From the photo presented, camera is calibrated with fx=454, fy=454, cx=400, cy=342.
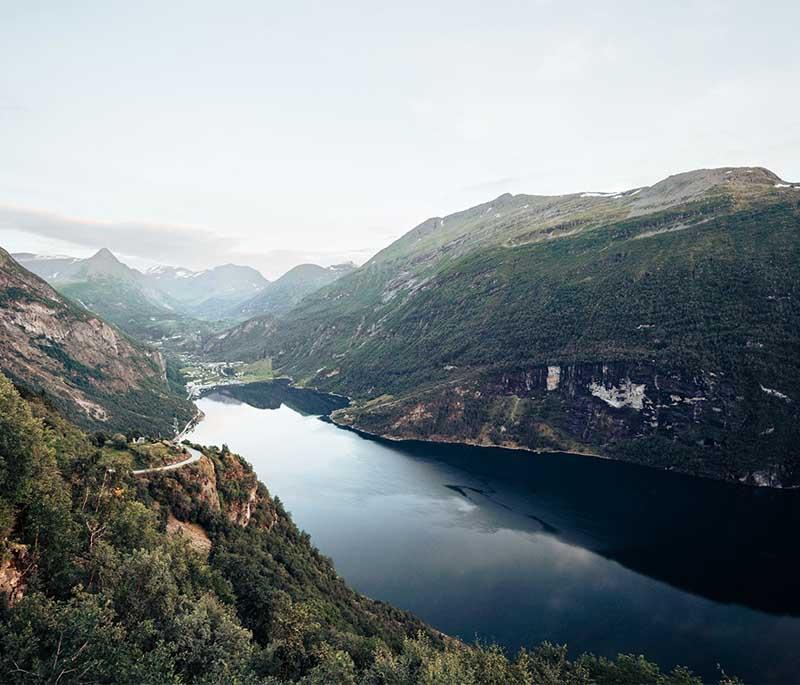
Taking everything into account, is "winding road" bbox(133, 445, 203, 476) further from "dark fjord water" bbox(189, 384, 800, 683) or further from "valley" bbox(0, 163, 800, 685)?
"dark fjord water" bbox(189, 384, 800, 683)

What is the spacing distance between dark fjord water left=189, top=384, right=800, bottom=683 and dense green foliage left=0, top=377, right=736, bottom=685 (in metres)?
25.8

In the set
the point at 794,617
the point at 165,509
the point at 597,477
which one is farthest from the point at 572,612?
the point at 597,477

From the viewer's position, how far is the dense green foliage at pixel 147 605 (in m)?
29.3

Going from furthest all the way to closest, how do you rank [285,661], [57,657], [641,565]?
[641,565], [285,661], [57,657]

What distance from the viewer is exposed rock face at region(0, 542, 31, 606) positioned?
3166 centimetres

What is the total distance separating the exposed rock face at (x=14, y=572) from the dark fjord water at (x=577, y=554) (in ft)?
239

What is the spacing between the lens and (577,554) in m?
113

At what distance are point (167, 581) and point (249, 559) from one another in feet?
98.3

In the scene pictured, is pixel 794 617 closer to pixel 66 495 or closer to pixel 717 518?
pixel 717 518

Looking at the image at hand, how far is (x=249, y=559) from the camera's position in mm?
65750

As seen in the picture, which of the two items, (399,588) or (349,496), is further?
(349,496)

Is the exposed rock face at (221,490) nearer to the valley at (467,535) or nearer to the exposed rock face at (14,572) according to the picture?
the valley at (467,535)

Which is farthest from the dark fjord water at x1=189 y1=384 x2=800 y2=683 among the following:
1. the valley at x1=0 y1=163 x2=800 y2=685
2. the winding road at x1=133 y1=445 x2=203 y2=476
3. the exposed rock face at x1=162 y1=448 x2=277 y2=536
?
the winding road at x1=133 y1=445 x2=203 y2=476

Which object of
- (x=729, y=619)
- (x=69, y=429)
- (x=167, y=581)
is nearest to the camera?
(x=167, y=581)
